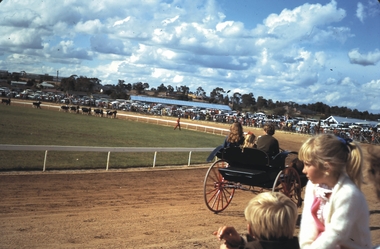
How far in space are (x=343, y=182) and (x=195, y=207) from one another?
7003mm

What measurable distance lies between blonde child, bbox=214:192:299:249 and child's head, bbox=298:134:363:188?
47 centimetres

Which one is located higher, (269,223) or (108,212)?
(269,223)

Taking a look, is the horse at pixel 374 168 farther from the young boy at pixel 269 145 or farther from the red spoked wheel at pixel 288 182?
the young boy at pixel 269 145

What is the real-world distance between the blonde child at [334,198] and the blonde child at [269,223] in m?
0.32

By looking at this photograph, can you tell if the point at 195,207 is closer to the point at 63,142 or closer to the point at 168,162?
the point at 168,162

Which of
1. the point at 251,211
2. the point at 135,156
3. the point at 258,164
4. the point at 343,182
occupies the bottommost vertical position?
the point at 135,156

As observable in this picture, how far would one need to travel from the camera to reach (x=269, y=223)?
2.66 m

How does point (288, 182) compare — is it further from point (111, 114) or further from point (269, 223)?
point (111, 114)

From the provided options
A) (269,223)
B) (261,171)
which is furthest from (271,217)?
(261,171)

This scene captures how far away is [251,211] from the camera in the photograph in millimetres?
2705

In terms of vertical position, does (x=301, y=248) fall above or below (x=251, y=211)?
below

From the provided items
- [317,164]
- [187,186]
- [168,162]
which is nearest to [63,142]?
[168,162]

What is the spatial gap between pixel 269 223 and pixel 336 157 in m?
0.74

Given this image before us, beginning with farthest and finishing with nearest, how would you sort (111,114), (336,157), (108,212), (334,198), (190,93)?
1. (190,93)
2. (111,114)
3. (108,212)
4. (336,157)
5. (334,198)
